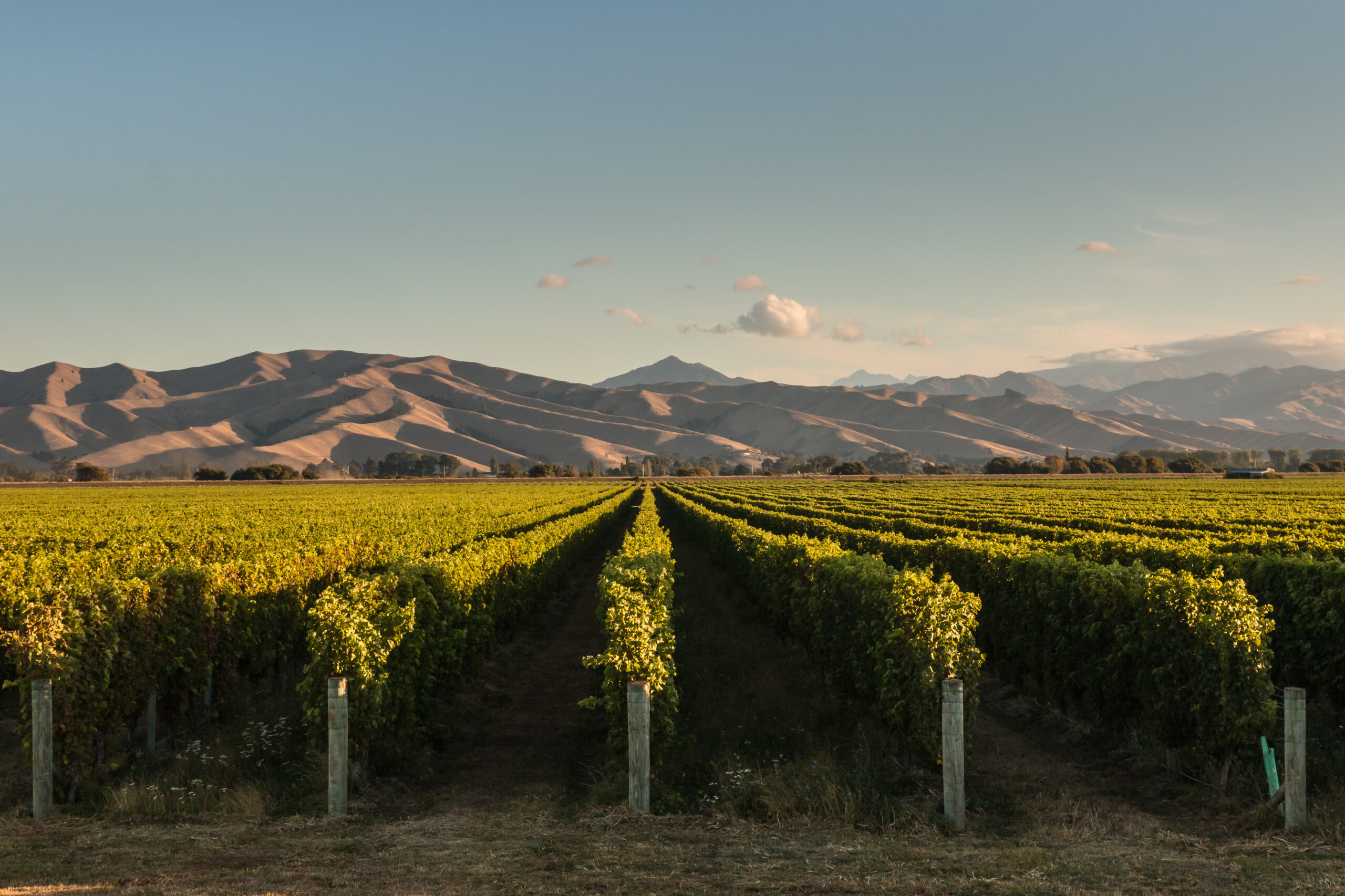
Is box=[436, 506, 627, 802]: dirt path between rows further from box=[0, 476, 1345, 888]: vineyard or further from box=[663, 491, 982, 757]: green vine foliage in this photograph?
box=[663, 491, 982, 757]: green vine foliage

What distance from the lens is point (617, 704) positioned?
9.64 m

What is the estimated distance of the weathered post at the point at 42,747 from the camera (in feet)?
28.9

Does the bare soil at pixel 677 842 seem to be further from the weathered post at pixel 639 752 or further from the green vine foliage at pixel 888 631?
the green vine foliage at pixel 888 631

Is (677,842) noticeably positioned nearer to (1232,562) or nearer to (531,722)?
(531,722)

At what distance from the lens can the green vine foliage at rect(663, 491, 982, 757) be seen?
31.5 feet

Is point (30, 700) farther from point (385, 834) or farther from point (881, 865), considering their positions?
point (881, 865)

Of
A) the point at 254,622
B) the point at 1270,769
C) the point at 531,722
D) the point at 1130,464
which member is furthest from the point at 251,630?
the point at 1130,464

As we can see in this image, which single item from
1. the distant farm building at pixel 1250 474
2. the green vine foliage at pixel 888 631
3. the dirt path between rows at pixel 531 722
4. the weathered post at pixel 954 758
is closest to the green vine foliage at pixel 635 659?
the dirt path between rows at pixel 531 722

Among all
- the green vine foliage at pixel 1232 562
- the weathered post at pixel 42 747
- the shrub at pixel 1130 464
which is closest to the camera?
the weathered post at pixel 42 747

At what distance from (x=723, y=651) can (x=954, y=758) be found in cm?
892

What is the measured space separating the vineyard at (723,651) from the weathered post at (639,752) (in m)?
0.02

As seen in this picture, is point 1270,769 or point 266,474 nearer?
point 1270,769

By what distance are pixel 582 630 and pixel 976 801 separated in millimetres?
12974

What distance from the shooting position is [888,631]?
34.2ft
